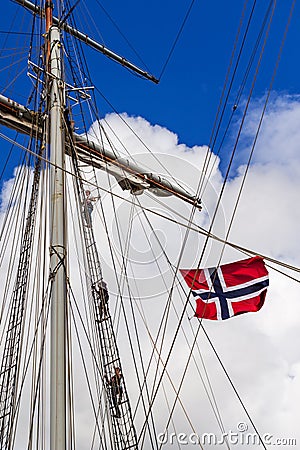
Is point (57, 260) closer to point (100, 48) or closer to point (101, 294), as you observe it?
point (101, 294)

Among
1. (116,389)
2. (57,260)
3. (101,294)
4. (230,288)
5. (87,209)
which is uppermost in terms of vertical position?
(87,209)

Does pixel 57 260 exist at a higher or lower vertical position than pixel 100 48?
lower

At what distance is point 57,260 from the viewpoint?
28.3 ft

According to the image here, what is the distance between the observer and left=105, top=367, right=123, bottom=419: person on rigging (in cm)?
1091

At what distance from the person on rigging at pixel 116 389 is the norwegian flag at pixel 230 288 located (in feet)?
10.7

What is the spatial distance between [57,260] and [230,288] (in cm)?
252

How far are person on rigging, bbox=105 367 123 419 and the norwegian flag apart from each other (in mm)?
3275

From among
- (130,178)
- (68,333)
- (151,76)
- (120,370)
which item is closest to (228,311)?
(68,333)

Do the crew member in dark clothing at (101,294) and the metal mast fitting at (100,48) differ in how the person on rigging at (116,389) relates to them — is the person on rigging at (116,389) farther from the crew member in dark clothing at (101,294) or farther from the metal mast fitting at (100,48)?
the metal mast fitting at (100,48)

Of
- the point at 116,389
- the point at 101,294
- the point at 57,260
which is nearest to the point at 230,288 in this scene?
the point at 57,260

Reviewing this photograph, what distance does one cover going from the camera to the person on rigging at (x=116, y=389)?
35.8 feet

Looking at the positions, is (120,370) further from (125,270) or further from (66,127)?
(66,127)

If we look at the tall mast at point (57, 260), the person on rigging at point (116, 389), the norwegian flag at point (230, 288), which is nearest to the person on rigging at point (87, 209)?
the tall mast at point (57, 260)

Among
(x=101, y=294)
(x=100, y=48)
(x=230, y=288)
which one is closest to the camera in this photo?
(x=230, y=288)
